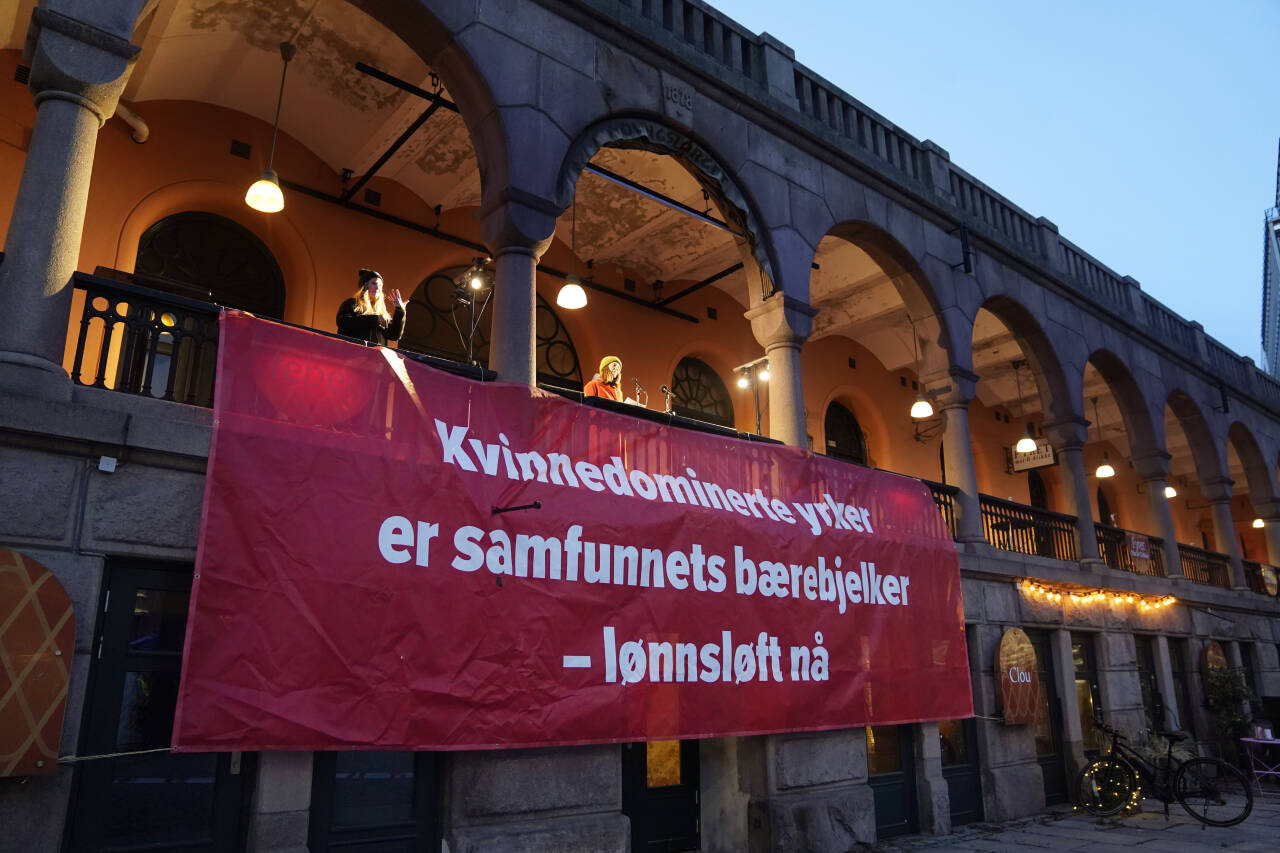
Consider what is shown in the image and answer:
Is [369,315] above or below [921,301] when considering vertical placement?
below

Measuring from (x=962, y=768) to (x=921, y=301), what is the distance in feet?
21.8

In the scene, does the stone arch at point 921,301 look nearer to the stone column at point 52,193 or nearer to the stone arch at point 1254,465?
the stone column at point 52,193

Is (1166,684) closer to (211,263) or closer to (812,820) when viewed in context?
(812,820)

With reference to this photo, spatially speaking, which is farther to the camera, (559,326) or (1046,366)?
(1046,366)

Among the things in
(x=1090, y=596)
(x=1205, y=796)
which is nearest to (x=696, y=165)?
(x=1090, y=596)

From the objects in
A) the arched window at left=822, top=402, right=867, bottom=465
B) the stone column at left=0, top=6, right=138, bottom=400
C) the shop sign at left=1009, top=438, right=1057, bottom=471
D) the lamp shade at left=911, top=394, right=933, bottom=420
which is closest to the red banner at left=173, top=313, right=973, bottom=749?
the stone column at left=0, top=6, right=138, bottom=400

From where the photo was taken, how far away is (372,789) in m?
6.63

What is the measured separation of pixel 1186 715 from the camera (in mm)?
16531

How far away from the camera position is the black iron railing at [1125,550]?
15.9m

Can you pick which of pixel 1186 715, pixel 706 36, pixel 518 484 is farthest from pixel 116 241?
pixel 1186 715

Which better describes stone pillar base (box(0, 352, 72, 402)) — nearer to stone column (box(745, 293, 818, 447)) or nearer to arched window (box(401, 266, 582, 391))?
arched window (box(401, 266, 582, 391))

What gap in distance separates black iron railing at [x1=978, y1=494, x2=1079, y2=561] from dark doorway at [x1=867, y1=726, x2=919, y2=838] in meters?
3.53

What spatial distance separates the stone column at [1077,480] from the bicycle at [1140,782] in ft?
11.1

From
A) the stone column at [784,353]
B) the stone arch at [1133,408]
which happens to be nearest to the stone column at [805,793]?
the stone column at [784,353]
